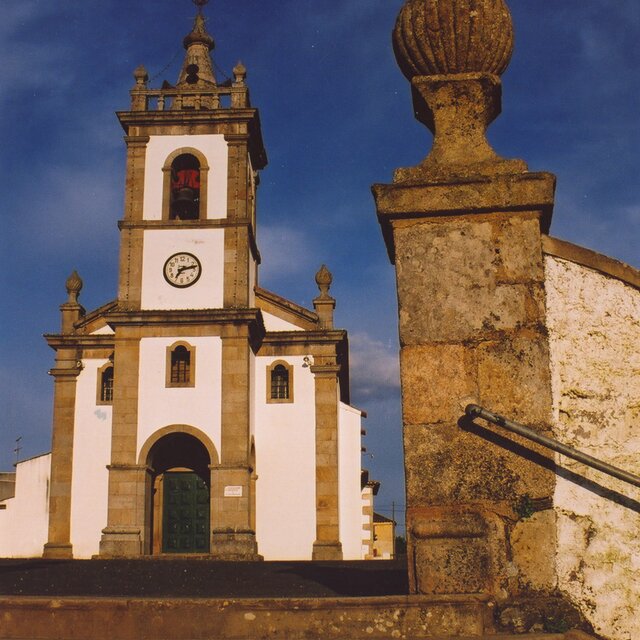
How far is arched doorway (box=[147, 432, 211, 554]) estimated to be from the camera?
23875 millimetres

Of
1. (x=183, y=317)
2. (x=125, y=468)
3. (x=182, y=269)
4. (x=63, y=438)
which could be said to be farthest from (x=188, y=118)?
(x=125, y=468)

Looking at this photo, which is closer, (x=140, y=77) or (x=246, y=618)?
(x=246, y=618)

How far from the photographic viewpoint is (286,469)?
24.6 m

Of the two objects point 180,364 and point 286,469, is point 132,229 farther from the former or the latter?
point 286,469

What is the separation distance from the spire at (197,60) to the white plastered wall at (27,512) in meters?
12.7

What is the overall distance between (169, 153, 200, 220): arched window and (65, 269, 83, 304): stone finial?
4.08 m

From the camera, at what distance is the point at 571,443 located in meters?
4.12

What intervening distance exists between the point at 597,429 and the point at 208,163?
894 inches

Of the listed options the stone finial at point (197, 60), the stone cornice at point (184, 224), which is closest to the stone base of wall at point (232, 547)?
the stone cornice at point (184, 224)

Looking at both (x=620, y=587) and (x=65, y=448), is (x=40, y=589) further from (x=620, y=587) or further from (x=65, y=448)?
(x=65, y=448)

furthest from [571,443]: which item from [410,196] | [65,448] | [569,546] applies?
[65,448]

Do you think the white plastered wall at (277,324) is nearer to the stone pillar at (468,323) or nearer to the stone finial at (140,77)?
the stone finial at (140,77)

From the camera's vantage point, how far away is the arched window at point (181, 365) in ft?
78.0

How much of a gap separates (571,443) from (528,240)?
0.98 meters
